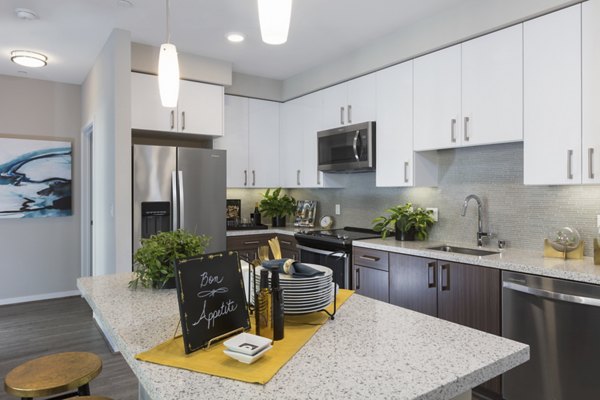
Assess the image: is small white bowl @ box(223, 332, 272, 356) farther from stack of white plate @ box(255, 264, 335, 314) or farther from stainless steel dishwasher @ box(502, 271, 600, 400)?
stainless steel dishwasher @ box(502, 271, 600, 400)

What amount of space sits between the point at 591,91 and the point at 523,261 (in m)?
1.02

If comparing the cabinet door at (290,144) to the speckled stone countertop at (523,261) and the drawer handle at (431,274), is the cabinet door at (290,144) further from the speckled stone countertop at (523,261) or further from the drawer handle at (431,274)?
the drawer handle at (431,274)

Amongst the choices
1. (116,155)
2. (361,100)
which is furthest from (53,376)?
(361,100)

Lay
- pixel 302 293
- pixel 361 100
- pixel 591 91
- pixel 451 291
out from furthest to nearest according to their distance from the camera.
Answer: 1. pixel 361 100
2. pixel 451 291
3. pixel 591 91
4. pixel 302 293

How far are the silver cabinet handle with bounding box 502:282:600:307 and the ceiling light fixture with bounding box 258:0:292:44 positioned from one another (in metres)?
1.93

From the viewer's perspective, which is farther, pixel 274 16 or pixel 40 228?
pixel 40 228

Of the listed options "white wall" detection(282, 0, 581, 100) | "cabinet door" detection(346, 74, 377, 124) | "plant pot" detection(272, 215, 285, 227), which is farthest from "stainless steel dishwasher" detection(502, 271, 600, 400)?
"plant pot" detection(272, 215, 285, 227)

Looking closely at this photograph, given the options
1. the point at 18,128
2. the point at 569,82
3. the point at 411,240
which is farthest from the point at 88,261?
the point at 569,82

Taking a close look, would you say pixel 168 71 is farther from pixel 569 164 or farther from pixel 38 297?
pixel 38 297

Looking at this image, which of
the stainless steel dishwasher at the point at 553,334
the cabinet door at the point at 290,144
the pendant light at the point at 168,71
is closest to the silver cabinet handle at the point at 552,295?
the stainless steel dishwasher at the point at 553,334

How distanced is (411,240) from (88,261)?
12.5 feet

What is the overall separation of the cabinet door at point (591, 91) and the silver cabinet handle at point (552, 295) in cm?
67

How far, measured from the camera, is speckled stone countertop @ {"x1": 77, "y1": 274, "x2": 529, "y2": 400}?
89 cm

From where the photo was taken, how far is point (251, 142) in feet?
15.4
